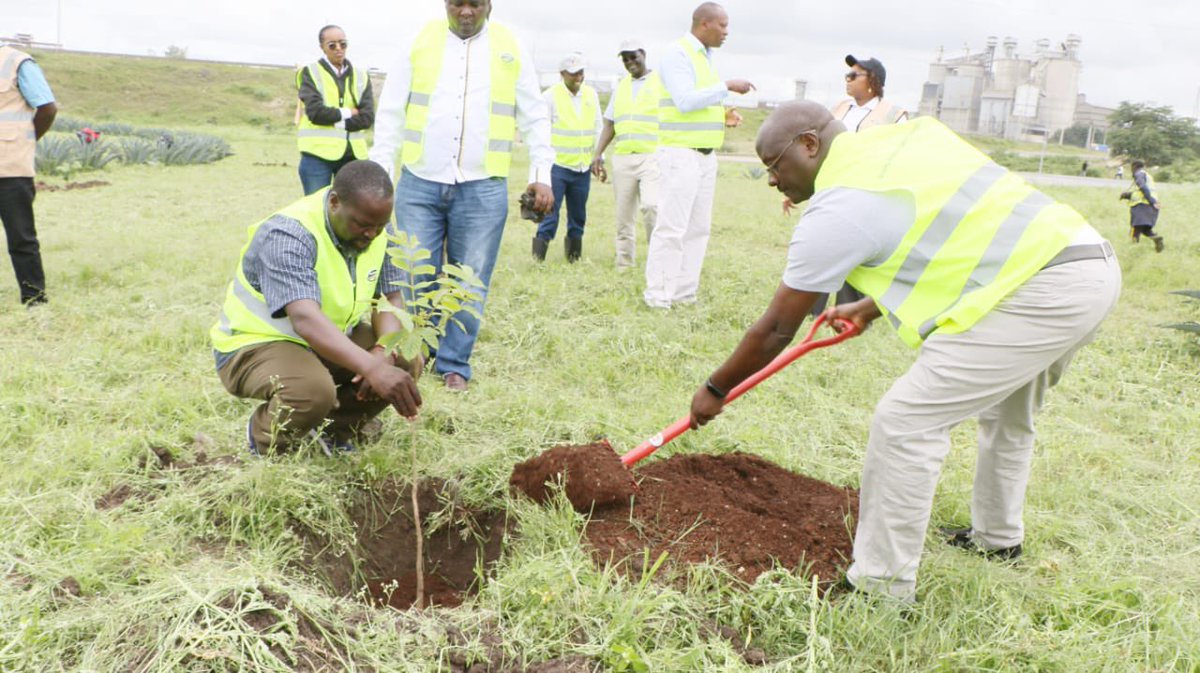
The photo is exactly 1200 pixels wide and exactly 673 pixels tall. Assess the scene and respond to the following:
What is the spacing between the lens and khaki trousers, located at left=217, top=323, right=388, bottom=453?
305cm

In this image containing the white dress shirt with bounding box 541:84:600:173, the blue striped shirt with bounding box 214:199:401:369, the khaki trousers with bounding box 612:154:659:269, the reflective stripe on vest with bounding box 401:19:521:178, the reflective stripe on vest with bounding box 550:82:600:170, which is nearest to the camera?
the blue striped shirt with bounding box 214:199:401:369

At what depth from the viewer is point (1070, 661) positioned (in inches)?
90.0

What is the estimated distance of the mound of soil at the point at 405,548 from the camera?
2.86 meters

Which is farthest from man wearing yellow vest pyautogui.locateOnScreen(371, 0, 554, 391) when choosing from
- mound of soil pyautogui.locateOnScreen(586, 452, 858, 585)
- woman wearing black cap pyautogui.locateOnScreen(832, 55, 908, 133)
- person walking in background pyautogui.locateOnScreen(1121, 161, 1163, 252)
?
person walking in background pyautogui.locateOnScreen(1121, 161, 1163, 252)

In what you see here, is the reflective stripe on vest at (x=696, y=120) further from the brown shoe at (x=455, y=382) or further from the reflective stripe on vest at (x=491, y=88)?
the brown shoe at (x=455, y=382)

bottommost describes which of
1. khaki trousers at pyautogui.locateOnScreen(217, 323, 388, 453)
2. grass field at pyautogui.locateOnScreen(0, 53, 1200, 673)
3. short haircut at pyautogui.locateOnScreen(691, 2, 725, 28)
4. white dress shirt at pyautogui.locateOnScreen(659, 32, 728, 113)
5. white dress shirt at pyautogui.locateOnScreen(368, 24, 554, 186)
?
grass field at pyautogui.locateOnScreen(0, 53, 1200, 673)

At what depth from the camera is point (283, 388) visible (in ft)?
9.99

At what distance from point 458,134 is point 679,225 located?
2068 millimetres

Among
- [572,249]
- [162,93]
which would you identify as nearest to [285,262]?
[572,249]

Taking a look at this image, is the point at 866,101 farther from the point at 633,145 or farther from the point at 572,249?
the point at 572,249

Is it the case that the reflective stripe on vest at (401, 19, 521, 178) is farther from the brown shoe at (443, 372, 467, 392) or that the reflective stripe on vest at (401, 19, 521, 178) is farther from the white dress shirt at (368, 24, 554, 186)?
the brown shoe at (443, 372, 467, 392)

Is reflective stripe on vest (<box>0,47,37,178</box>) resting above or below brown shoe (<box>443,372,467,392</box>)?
above

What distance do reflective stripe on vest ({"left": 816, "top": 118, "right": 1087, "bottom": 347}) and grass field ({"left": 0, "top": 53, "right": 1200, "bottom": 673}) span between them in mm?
878

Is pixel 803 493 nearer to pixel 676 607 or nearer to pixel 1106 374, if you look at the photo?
pixel 676 607
